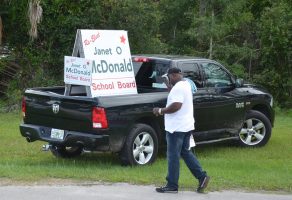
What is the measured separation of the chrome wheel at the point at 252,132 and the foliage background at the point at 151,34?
8253 millimetres

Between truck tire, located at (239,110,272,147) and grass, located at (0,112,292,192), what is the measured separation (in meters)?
0.21

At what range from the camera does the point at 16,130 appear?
15.3m

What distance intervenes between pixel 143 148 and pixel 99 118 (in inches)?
46.5

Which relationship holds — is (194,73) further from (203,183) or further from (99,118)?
(203,183)

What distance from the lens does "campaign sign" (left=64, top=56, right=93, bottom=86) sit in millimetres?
10766

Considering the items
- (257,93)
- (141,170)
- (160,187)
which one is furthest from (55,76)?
(160,187)

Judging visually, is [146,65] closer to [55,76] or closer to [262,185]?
[262,185]

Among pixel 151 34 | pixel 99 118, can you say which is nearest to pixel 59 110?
pixel 99 118

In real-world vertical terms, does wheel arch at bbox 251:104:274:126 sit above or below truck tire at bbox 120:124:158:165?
above

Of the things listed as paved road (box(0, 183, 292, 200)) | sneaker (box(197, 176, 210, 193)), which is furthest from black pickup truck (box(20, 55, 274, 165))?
sneaker (box(197, 176, 210, 193))

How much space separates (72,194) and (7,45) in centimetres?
1491

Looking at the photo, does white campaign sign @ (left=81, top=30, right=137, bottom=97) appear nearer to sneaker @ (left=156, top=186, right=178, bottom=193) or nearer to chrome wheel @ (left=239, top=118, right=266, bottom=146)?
sneaker @ (left=156, top=186, right=178, bottom=193)

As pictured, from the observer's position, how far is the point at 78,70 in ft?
35.7

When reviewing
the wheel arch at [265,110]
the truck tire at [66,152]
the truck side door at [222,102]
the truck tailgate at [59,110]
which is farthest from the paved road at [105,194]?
the wheel arch at [265,110]
